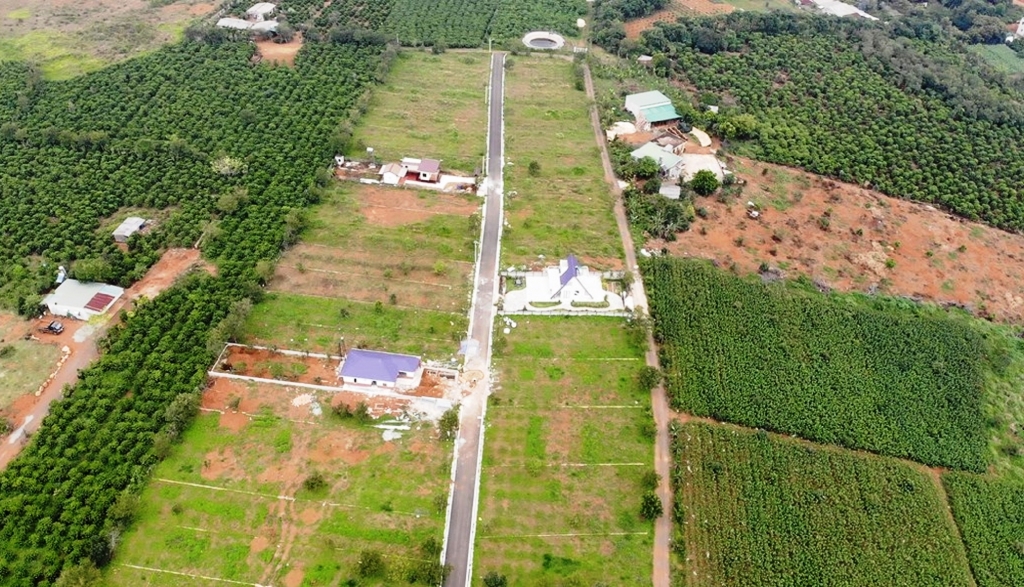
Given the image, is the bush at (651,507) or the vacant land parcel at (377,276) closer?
the bush at (651,507)

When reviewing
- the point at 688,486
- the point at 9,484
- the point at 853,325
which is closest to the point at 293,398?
the point at 9,484

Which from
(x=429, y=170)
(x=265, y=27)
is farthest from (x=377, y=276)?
(x=265, y=27)

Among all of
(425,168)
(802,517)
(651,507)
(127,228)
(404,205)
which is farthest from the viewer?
(425,168)

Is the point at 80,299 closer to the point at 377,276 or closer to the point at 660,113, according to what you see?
the point at 377,276

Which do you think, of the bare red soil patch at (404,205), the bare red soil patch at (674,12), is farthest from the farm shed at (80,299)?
the bare red soil patch at (674,12)

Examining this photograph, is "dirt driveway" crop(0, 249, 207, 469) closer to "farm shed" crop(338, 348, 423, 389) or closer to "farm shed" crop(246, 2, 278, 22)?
"farm shed" crop(338, 348, 423, 389)

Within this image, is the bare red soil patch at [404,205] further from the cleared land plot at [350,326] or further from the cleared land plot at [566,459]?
the cleared land plot at [566,459]

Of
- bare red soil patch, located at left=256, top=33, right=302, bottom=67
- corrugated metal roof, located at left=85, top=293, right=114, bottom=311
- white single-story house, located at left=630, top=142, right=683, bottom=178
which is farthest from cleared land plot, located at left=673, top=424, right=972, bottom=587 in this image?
bare red soil patch, located at left=256, top=33, right=302, bottom=67
